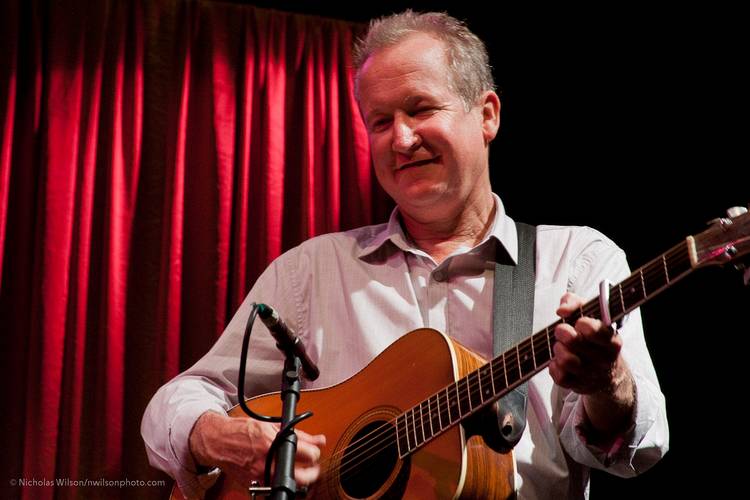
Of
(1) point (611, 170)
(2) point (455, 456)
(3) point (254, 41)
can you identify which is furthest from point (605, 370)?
(3) point (254, 41)

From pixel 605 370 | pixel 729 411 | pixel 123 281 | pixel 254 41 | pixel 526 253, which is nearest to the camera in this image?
pixel 605 370

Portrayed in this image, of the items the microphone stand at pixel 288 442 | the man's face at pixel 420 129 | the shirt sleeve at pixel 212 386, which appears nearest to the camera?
the microphone stand at pixel 288 442

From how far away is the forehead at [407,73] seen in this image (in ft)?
8.18

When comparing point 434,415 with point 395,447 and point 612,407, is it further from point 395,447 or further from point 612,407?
point 612,407

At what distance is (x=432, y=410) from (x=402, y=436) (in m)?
0.10

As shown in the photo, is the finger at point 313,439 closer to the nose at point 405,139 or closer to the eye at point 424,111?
the nose at point 405,139

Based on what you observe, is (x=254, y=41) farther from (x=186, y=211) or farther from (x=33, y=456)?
(x=33, y=456)

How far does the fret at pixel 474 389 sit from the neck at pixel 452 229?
2.49 ft

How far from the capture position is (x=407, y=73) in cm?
251

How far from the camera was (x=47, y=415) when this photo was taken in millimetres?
2986

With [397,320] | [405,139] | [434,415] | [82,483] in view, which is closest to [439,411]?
[434,415]

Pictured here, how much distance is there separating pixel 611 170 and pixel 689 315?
677 mm

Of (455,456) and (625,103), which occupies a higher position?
(625,103)

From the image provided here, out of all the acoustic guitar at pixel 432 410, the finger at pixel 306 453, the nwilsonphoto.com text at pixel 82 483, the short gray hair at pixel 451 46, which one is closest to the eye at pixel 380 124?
the short gray hair at pixel 451 46
